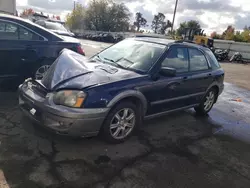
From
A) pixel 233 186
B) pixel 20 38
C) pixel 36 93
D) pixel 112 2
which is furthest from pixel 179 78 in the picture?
pixel 112 2

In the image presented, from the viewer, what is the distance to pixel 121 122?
137 inches

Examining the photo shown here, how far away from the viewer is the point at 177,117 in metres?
5.07

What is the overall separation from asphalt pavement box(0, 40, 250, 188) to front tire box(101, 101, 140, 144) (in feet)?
0.45

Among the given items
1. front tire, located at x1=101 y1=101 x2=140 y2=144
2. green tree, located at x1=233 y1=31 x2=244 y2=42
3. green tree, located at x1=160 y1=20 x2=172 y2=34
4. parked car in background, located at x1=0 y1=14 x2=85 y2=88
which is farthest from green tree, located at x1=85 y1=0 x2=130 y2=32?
front tire, located at x1=101 y1=101 x2=140 y2=144

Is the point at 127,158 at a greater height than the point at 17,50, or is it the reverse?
the point at 17,50

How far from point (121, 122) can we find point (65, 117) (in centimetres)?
93

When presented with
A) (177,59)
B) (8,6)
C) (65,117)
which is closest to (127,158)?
(65,117)

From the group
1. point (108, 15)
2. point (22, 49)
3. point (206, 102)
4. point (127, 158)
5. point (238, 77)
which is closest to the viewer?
point (127, 158)

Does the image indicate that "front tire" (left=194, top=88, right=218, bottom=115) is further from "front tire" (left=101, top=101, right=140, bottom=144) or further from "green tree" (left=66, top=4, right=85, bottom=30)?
"green tree" (left=66, top=4, right=85, bottom=30)

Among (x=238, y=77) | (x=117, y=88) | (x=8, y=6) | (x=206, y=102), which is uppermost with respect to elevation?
(x=8, y=6)

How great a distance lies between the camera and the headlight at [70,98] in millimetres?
2930

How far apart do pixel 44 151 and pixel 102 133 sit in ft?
2.71

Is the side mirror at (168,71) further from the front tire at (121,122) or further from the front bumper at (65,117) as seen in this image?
the front bumper at (65,117)

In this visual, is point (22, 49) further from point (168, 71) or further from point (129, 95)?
point (168, 71)
